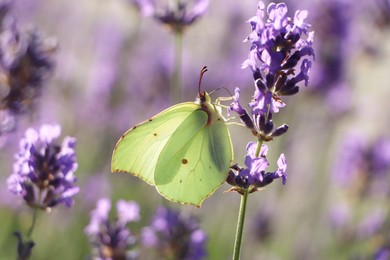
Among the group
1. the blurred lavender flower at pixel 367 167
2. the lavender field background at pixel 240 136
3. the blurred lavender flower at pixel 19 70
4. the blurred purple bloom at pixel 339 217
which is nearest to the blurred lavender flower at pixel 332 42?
the lavender field background at pixel 240 136

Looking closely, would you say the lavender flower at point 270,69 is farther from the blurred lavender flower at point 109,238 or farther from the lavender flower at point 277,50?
the blurred lavender flower at point 109,238

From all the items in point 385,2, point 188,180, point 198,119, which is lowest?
point 188,180

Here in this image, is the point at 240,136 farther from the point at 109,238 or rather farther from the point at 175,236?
the point at 109,238

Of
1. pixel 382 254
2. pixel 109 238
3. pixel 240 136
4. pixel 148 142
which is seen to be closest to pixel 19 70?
pixel 148 142

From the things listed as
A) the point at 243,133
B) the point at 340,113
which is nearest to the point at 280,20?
the point at 340,113

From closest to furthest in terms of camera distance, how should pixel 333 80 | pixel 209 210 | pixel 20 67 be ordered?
1. pixel 20 67
2. pixel 333 80
3. pixel 209 210

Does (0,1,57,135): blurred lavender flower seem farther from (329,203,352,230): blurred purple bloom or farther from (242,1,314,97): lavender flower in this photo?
(329,203,352,230): blurred purple bloom

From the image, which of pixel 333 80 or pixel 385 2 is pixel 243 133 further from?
pixel 385 2
